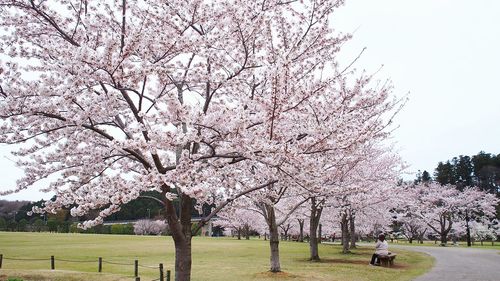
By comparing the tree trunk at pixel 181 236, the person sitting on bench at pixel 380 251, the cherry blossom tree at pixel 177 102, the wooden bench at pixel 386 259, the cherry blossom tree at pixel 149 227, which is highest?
the cherry blossom tree at pixel 177 102

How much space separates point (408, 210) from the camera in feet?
191

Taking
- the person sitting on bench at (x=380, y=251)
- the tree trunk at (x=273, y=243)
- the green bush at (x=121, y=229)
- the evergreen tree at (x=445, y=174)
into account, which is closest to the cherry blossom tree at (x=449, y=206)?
the evergreen tree at (x=445, y=174)

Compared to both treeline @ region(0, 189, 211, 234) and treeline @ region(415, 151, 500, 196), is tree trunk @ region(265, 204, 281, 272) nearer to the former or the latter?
treeline @ region(0, 189, 211, 234)

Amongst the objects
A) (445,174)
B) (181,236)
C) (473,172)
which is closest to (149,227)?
(445,174)

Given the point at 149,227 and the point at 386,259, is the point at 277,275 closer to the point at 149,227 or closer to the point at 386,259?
the point at 386,259

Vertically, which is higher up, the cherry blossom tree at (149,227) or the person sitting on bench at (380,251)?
the person sitting on bench at (380,251)

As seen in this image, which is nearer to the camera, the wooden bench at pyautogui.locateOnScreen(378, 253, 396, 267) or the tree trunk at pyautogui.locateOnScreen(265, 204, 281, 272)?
the tree trunk at pyautogui.locateOnScreen(265, 204, 281, 272)

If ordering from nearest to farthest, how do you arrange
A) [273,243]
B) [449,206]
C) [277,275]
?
[277,275] → [273,243] → [449,206]

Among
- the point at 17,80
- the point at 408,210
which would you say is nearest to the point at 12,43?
A: the point at 17,80

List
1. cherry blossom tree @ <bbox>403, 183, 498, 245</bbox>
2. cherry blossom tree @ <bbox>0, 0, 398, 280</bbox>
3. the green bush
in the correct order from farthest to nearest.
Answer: the green bush, cherry blossom tree @ <bbox>403, 183, 498, 245</bbox>, cherry blossom tree @ <bbox>0, 0, 398, 280</bbox>

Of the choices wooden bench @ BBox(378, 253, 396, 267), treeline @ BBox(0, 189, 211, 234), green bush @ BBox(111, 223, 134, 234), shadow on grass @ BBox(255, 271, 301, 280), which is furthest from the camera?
green bush @ BBox(111, 223, 134, 234)

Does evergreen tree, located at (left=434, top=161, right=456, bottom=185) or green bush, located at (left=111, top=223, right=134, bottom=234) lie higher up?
evergreen tree, located at (left=434, top=161, right=456, bottom=185)

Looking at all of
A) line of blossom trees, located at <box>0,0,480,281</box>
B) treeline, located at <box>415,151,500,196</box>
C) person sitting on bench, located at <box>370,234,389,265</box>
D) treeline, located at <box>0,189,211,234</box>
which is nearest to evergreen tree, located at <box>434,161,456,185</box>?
treeline, located at <box>415,151,500,196</box>

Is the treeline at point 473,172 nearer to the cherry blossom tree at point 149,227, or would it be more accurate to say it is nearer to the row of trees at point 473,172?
the row of trees at point 473,172
